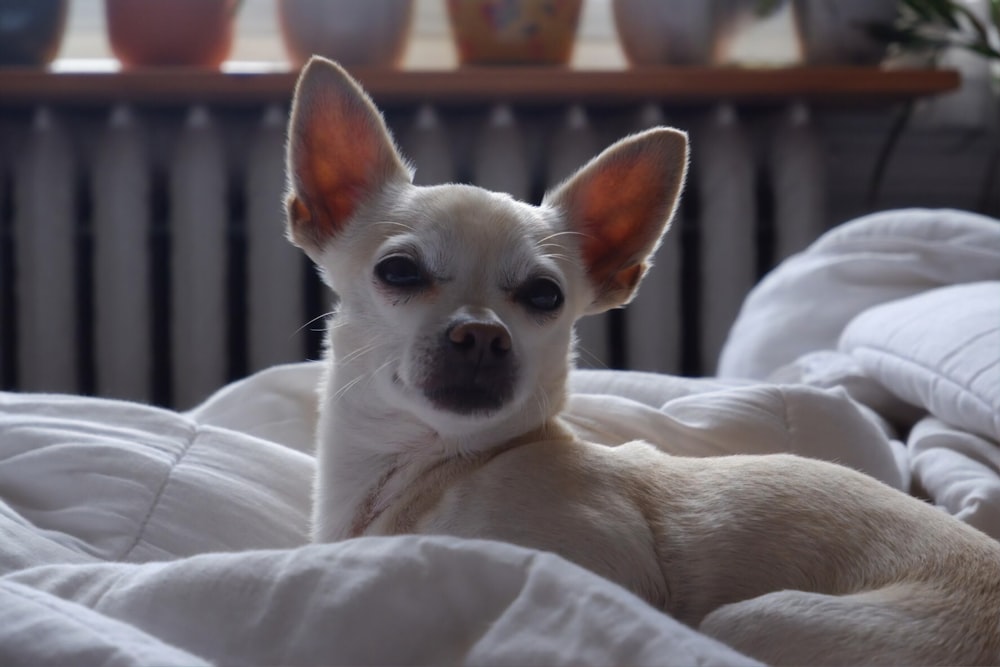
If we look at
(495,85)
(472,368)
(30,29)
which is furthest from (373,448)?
(30,29)

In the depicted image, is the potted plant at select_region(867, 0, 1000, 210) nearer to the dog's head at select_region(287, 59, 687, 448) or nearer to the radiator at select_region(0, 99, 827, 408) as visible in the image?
the radiator at select_region(0, 99, 827, 408)

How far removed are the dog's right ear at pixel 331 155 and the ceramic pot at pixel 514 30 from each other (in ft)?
4.42

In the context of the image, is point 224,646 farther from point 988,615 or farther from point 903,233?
point 903,233

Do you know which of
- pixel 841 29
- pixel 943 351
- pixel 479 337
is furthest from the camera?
pixel 841 29

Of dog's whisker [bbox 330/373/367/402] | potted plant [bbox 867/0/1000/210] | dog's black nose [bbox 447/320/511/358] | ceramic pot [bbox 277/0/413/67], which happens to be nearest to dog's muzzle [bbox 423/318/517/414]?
dog's black nose [bbox 447/320/511/358]

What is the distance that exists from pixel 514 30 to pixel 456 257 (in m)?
1.56

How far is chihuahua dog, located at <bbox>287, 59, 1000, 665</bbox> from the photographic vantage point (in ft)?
2.77

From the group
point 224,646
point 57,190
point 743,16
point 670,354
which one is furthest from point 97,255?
point 224,646

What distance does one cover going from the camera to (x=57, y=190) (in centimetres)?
257

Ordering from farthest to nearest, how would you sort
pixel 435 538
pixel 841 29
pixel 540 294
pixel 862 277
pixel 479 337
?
pixel 841 29, pixel 862 277, pixel 540 294, pixel 479 337, pixel 435 538

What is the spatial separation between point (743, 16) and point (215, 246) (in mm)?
1394

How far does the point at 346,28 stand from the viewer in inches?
97.0

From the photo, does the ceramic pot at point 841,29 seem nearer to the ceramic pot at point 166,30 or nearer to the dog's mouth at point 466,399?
the ceramic pot at point 166,30

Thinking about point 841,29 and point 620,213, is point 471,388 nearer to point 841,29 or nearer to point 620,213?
point 620,213
